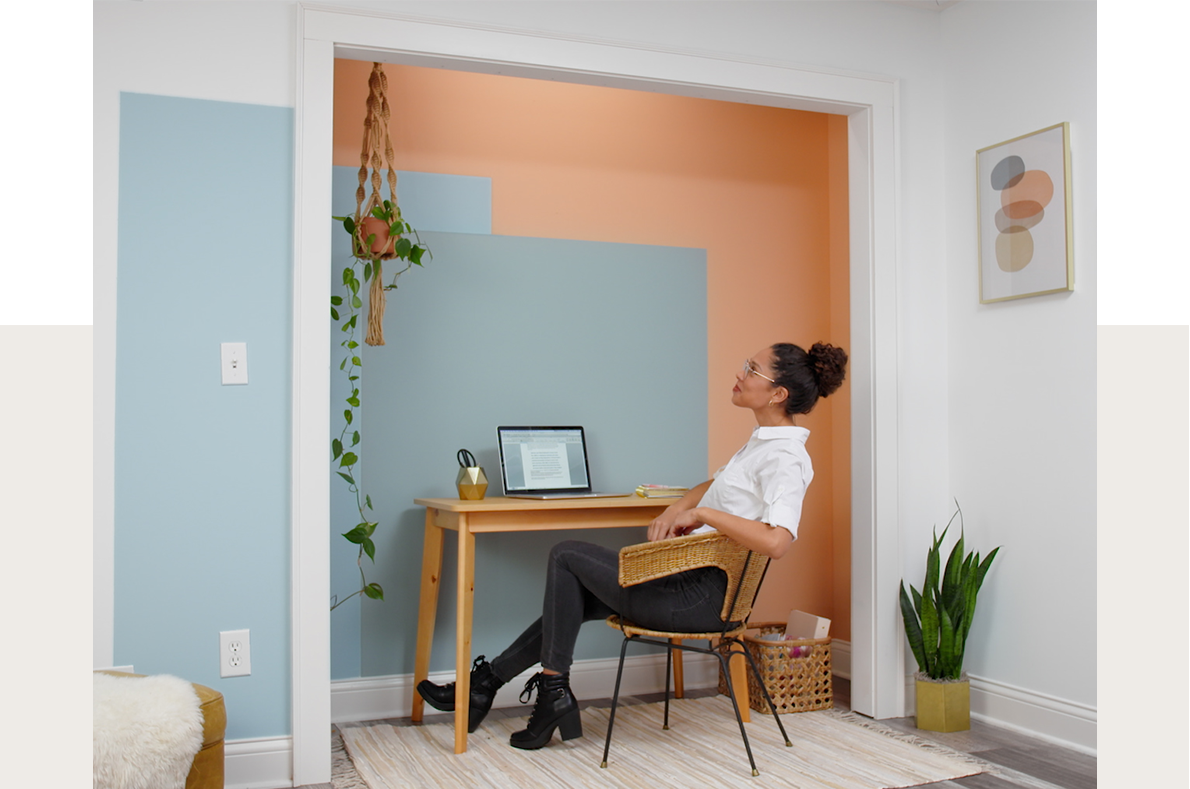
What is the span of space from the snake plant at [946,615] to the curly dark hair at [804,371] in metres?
0.70

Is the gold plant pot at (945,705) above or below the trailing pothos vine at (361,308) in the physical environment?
below

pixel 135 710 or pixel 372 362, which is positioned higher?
pixel 372 362

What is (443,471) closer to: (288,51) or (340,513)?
(340,513)

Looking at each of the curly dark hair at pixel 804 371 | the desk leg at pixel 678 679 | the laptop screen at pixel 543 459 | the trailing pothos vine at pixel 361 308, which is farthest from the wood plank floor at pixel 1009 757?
the curly dark hair at pixel 804 371

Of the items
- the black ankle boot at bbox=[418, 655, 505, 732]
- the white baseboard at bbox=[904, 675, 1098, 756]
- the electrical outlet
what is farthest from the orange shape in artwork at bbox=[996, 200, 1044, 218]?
the electrical outlet

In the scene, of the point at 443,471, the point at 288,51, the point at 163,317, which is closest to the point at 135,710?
the point at 163,317

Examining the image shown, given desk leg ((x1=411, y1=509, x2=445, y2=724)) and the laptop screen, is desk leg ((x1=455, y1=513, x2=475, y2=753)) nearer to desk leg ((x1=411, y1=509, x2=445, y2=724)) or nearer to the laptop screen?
desk leg ((x1=411, y1=509, x2=445, y2=724))

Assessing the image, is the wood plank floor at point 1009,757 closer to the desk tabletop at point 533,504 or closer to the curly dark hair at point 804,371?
the desk tabletop at point 533,504

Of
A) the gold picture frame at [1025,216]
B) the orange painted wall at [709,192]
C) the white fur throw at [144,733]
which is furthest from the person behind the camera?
the orange painted wall at [709,192]

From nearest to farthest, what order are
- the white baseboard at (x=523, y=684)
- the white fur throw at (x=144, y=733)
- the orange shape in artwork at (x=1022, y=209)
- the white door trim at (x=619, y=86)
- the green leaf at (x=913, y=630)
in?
the white fur throw at (x=144, y=733), the white door trim at (x=619, y=86), the orange shape in artwork at (x=1022, y=209), the green leaf at (x=913, y=630), the white baseboard at (x=523, y=684)

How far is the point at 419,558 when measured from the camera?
342cm

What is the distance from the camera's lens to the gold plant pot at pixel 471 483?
10.4 ft

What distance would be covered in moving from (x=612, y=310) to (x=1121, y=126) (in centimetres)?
276

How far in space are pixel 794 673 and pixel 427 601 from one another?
51.2 inches
